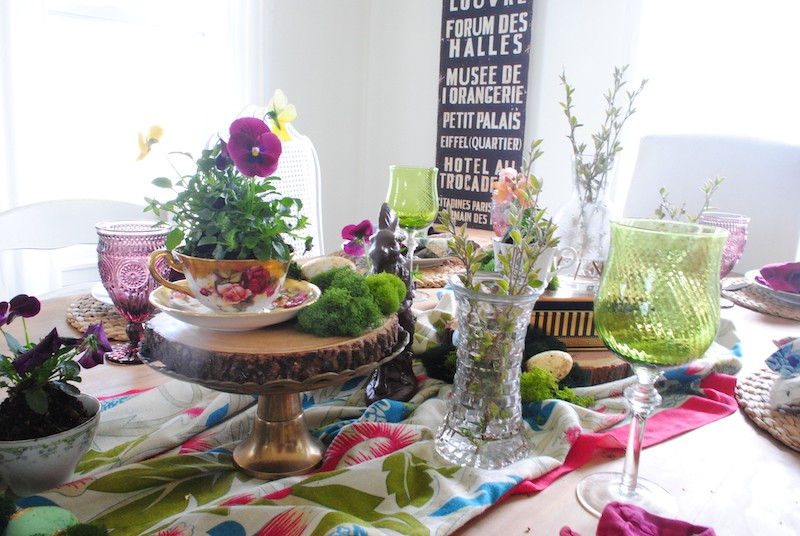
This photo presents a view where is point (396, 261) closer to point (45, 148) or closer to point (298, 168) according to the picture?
point (298, 168)

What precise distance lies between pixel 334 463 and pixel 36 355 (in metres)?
0.33

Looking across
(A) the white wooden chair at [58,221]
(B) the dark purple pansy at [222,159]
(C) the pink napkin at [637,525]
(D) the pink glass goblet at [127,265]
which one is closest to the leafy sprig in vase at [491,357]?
(C) the pink napkin at [637,525]

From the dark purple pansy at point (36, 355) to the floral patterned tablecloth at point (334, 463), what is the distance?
12 centimetres

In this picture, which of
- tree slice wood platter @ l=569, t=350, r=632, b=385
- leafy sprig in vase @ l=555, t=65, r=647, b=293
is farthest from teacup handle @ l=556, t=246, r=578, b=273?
tree slice wood platter @ l=569, t=350, r=632, b=385

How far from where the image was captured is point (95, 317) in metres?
1.07

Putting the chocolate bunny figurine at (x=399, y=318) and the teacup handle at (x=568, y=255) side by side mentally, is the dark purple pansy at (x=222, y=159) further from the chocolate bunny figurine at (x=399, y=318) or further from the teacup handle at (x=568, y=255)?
the teacup handle at (x=568, y=255)

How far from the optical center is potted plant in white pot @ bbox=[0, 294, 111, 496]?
59 centimetres

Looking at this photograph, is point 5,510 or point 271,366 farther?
point 271,366

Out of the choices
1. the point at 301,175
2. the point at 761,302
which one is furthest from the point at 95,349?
the point at 301,175

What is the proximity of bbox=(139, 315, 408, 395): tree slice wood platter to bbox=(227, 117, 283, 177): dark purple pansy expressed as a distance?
0.18 m

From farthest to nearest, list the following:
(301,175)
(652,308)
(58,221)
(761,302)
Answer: (301,175)
(58,221)
(761,302)
(652,308)

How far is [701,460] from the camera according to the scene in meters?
0.72

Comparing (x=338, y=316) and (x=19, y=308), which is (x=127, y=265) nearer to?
(x=19, y=308)

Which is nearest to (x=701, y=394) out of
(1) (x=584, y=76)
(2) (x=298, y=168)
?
(2) (x=298, y=168)
